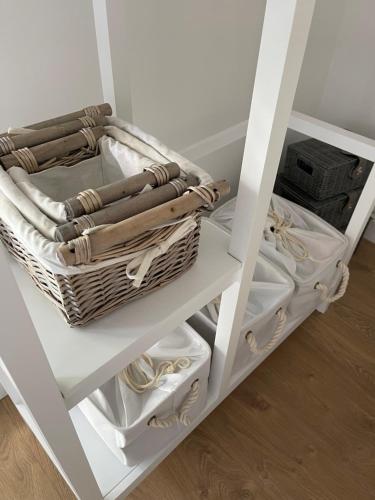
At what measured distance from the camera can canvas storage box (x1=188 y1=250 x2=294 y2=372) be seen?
89 cm

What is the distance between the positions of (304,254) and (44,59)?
2.44 feet

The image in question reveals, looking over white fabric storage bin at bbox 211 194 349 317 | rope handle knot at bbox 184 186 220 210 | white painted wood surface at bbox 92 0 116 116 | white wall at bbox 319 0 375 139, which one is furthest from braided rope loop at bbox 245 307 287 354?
white wall at bbox 319 0 375 139

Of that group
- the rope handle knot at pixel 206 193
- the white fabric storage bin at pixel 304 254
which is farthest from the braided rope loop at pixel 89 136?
the white fabric storage bin at pixel 304 254

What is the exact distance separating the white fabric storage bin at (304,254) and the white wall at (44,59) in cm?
53

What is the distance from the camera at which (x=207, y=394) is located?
3.21 feet

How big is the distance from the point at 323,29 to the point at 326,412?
1168mm

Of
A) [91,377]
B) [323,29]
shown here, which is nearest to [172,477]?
[91,377]

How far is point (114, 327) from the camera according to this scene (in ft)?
1.76

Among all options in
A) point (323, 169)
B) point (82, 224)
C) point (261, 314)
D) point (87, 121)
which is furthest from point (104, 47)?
point (323, 169)

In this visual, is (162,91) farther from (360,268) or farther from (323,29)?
(360,268)

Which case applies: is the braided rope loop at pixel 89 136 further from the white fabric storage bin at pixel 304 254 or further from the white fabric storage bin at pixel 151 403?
the white fabric storage bin at pixel 304 254

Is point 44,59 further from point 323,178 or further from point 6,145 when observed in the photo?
point 323,178

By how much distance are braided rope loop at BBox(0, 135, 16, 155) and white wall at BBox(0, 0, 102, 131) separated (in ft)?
0.58

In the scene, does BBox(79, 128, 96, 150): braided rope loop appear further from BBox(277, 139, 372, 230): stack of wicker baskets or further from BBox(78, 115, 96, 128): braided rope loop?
BBox(277, 139, 372, 230): stack of wicker baskets
